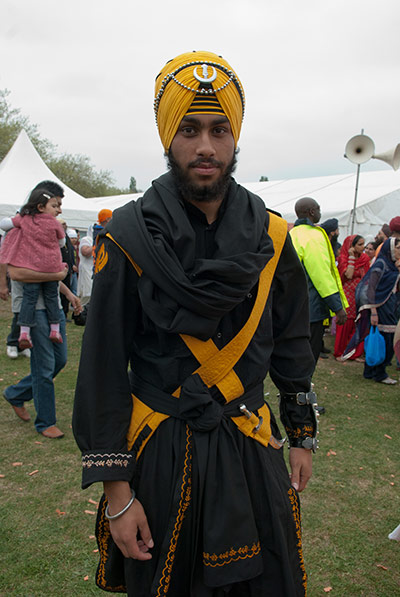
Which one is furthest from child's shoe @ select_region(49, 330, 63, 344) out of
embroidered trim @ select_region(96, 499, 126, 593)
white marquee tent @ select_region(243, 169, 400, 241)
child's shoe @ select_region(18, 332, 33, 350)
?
white marquee tent @ select_region(243, 169, 400, 241)

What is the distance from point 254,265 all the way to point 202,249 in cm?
21

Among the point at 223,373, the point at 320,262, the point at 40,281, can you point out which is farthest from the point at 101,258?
the point at 320,262

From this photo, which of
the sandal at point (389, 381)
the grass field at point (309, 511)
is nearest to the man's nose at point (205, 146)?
the grass field at point (309, 511)

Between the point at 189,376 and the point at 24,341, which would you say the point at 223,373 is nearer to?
the point at 189,376

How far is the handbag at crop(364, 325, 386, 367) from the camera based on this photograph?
676 centimetres

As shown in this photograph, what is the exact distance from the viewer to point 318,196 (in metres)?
14.9

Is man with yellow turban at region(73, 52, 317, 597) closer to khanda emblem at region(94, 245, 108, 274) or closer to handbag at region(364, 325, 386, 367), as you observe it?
khanda emblem at region(94, 245, 108, 274)

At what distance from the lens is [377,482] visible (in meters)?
3.92

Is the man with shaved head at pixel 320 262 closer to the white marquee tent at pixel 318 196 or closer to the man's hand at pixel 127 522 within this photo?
the man's hand at pixel 127 522

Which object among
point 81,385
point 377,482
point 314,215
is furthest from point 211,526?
point 314,215

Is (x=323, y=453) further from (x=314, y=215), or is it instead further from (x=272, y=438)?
(x=272, y=438)

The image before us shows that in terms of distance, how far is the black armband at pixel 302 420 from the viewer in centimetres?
183

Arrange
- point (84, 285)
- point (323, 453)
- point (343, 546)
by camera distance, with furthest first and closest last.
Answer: point (84, 285), point (323, 453), point (343, 546)

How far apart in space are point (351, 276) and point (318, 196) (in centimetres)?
715
